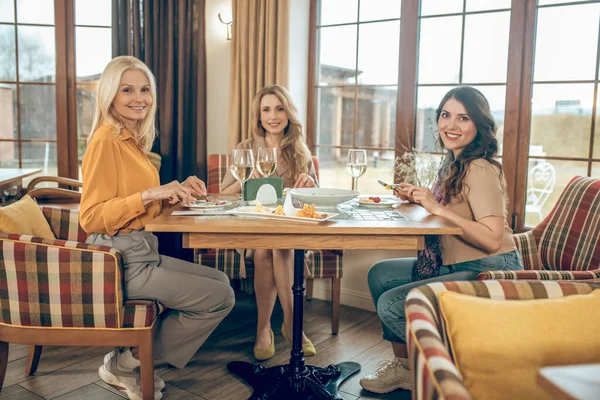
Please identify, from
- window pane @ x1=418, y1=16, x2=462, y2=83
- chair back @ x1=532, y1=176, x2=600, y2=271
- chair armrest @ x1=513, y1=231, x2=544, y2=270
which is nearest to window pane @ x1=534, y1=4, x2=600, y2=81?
window pane @ x1=418, y1=16, x2=462, y2=83

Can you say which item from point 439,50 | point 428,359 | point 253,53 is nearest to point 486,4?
point 439,50

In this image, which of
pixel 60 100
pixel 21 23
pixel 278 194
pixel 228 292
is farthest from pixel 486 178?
pixel 21 23

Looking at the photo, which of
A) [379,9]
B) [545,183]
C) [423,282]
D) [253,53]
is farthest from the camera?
[253,53]

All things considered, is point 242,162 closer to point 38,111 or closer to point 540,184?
point 540,184

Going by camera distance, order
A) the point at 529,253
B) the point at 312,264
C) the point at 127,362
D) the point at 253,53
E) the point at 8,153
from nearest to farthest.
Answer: the point at 127,362 → the point at 529,253 → the point at 312,264 → the point at 253,53 → the point at 8,153

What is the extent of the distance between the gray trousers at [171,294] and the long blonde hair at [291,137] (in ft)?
3.16

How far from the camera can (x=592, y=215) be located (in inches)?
88.0

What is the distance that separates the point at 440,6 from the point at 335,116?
950 millimetres

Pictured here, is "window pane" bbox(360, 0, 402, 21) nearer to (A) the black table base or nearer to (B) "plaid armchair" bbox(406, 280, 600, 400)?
(A) the black table base

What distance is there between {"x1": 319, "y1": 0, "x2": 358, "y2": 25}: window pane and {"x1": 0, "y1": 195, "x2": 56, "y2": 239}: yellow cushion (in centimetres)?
232

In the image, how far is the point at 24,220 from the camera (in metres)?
2.05

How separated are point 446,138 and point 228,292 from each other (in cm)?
101

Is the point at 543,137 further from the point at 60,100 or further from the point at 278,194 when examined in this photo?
the point at 60,100

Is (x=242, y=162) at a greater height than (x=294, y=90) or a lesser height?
lesser
